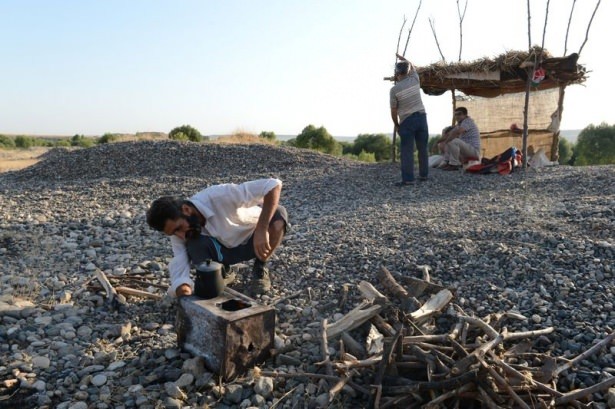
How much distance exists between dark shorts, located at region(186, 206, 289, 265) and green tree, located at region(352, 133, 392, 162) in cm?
2266

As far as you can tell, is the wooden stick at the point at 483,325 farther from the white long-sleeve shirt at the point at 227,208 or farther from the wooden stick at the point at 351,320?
the white long-sleeve shirt at the point at 227,208

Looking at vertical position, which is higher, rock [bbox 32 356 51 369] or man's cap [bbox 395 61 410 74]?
man's cap [bbox 395 61 410 74]

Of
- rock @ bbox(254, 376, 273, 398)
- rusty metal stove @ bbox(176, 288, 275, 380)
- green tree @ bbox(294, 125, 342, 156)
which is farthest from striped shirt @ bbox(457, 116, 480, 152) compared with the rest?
green tree @ bbox(294, 125, 342, 156)

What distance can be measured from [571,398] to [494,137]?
380 inches

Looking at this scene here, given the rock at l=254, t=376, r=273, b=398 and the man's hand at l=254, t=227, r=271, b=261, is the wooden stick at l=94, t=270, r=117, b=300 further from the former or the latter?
the rock at l=254, t=376, r=273, b=398

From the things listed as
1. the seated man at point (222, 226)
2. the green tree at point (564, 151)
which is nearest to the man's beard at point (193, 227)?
the seated man at point (222, 226)

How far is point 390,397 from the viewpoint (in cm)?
219

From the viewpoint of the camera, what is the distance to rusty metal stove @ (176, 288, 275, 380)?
7.84 ft

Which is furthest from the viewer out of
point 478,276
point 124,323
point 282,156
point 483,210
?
point 282,156

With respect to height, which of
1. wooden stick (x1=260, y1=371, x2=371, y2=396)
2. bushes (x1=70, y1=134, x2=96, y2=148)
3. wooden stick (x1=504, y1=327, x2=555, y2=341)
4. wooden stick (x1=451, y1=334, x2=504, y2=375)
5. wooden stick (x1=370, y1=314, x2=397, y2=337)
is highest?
bushes (x1=70, y1=134, x2=96, y2=148)

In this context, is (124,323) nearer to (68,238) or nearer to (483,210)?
(68,238)

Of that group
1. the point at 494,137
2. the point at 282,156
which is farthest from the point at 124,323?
the point at 494,137

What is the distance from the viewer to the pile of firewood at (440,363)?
2.14 meters

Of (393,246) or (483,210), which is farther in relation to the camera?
(483,210)
